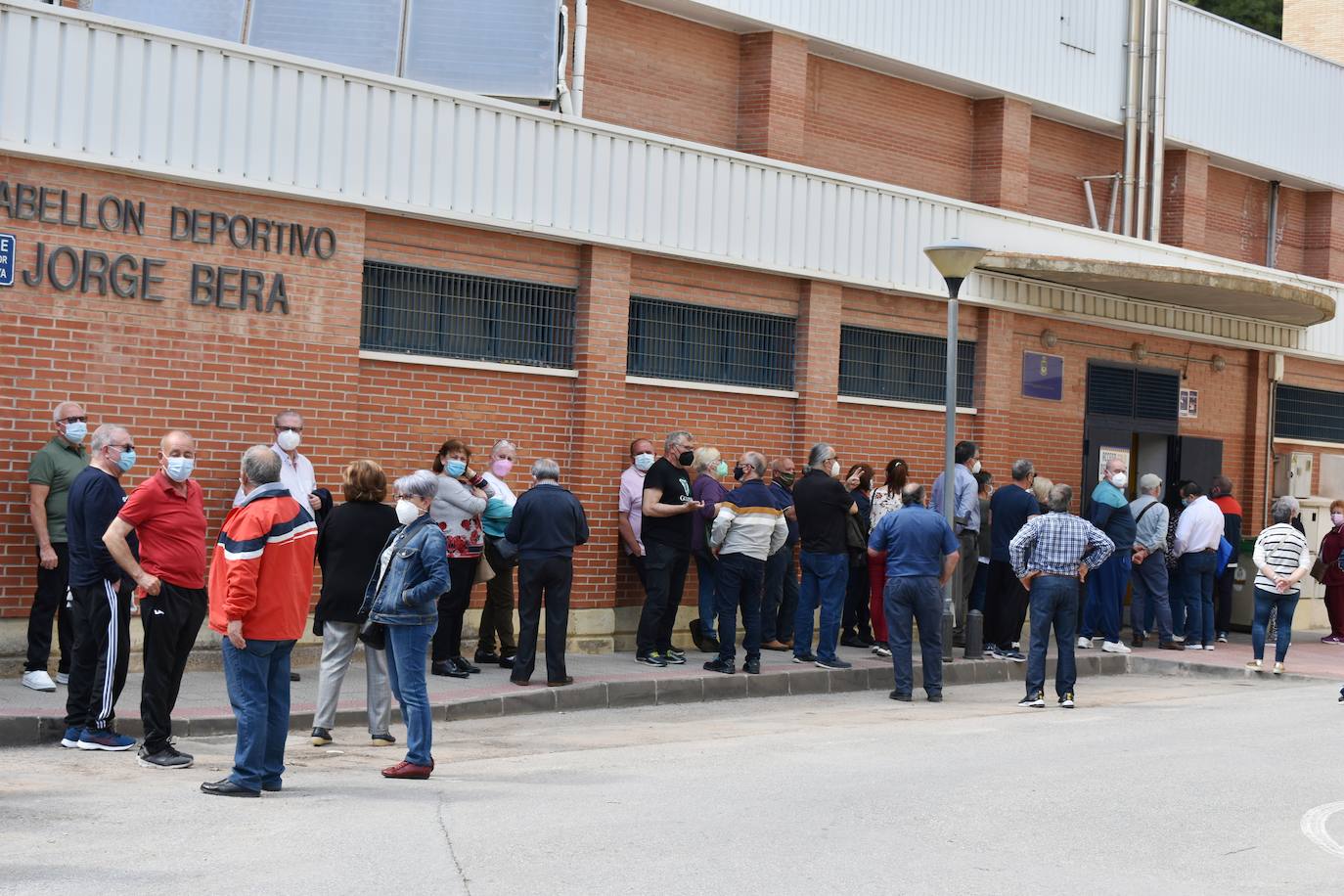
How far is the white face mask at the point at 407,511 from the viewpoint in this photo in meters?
9.45

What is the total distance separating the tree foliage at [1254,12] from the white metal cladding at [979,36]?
21.3m

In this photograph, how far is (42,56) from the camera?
1162cm

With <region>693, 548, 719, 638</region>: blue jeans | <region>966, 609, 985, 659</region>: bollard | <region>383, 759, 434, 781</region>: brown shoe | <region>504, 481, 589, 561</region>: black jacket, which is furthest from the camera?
<region>966, 609, 985, 659</region>: bollard

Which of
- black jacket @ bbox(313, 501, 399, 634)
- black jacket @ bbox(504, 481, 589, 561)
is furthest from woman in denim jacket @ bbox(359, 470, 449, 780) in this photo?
black jacket @ bbox(504, 481, 589, 561)

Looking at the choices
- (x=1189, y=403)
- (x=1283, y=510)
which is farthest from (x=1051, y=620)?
(x=1189, y=403)

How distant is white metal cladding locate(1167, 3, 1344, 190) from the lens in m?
23.4

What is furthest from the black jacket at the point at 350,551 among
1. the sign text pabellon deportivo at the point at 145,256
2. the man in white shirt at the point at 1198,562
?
the man in white shirt at the point at 1198,562

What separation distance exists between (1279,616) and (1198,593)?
102 inches

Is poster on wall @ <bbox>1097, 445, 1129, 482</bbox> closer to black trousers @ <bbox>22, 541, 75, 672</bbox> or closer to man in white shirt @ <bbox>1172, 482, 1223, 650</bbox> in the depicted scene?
man in white shirt @ <bbox>1172, 482, 1223, 650</bbox>

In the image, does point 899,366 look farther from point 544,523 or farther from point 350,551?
point 350,551

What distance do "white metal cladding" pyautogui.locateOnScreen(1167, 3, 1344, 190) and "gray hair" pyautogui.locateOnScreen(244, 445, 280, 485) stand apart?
1770cm

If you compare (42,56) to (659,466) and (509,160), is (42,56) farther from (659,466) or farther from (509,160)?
(659,466)

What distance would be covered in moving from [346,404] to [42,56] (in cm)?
363

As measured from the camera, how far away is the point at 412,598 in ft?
30.4
